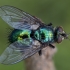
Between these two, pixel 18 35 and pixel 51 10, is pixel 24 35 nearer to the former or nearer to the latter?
pixel 18 35

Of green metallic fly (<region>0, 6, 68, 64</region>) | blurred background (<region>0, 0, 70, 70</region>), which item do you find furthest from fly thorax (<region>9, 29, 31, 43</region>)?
blurred background (<region>0, 0, 70, 70</region>)

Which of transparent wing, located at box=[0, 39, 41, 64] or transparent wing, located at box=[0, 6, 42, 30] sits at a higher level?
transparent wing, located at box=[0, 6, 42, 30]

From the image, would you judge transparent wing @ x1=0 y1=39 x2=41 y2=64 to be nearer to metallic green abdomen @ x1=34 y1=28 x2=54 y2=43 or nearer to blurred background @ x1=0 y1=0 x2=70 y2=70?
metallic green abdomen @ x1=34 y1=28 x2=54 y2=43

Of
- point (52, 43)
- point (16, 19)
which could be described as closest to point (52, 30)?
point (52, 43)

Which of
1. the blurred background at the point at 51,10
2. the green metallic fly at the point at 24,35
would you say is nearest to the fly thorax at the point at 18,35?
the green metallic fly at the point at 24,35

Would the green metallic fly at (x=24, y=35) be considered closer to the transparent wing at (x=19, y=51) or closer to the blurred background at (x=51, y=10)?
the transparent wing at (x=19, y=51)

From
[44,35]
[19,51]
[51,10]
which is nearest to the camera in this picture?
[19,51]

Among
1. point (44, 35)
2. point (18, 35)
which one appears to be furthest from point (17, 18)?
point (44, 35)
